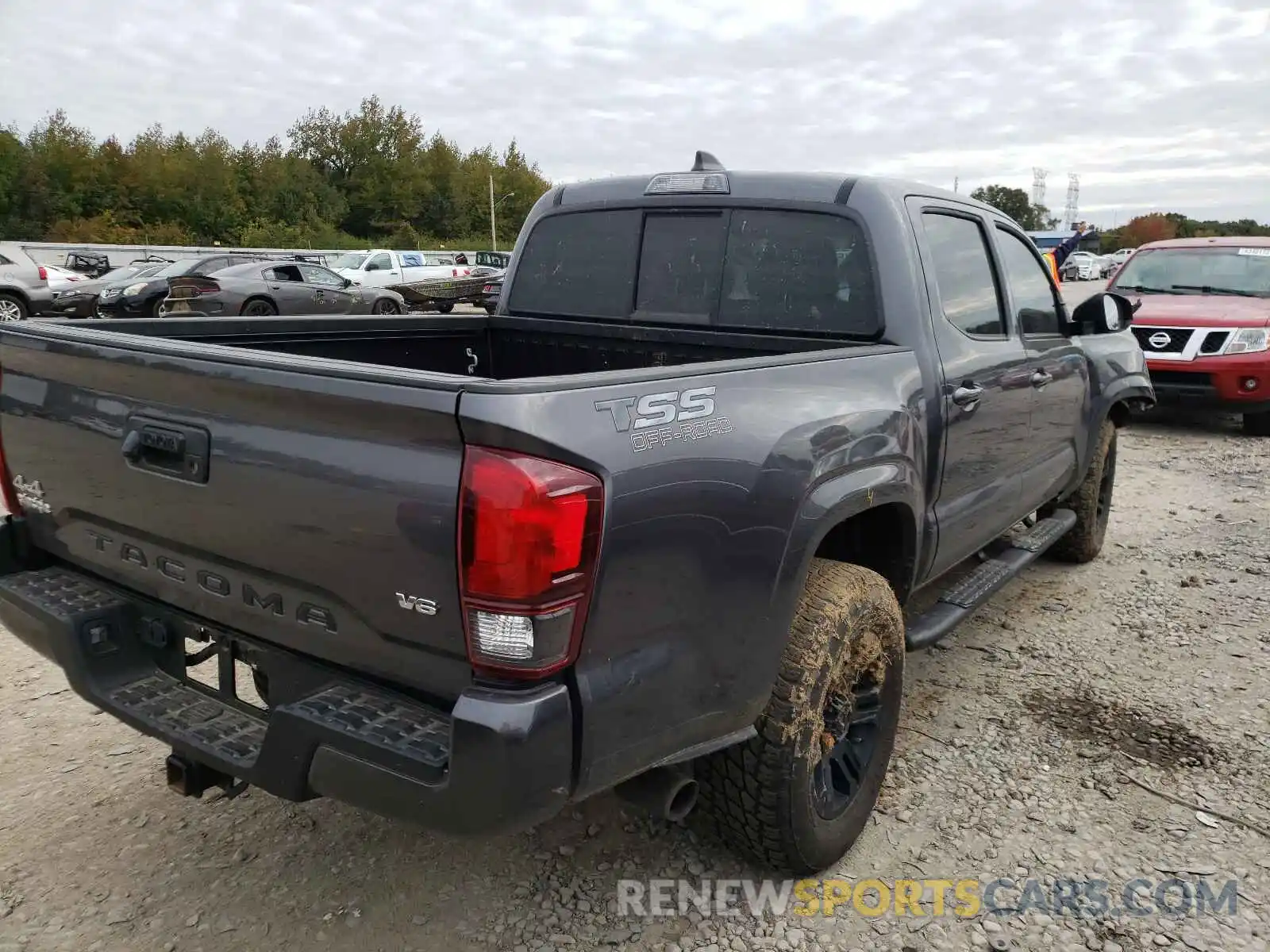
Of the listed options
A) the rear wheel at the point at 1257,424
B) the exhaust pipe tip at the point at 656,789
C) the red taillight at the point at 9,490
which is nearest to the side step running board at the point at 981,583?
the exhaust pipe tip at the point at 656,789

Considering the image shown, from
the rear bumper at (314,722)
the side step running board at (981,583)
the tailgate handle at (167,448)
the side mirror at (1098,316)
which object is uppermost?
the side mirror at (1098,316)

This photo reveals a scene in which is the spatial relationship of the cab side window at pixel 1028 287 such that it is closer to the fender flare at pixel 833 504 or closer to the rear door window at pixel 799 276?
the rear door window at pixel 799 276

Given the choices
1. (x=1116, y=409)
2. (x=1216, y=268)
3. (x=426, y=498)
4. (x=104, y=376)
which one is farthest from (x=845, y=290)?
(x=1216, y=268)

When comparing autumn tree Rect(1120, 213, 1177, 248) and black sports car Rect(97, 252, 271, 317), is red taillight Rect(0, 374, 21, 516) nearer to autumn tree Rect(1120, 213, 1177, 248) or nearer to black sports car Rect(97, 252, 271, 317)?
black sports car Rect(97, 252, 271, 317)

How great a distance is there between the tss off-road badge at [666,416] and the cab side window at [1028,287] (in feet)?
7.68

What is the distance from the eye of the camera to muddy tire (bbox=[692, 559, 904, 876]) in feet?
7.95

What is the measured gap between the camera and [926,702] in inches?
151

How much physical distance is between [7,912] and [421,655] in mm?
1575

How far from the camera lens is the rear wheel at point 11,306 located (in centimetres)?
1648

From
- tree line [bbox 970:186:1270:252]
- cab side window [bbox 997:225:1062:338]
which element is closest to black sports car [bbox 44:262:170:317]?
cab side window [bbox 997:225:1062:338]

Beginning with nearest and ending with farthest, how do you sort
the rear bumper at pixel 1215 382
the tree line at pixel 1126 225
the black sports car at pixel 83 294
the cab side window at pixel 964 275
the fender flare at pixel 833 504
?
the fender flare at pixel 833 504 → the cab side window at pixel 964 275 → the rear bumper at pixel 1215 382 → the black sports car at pixel 83 294 → the tree line at pixel 1126 225

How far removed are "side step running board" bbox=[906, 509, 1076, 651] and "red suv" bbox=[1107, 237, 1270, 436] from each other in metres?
5.16

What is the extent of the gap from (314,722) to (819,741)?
1364mm

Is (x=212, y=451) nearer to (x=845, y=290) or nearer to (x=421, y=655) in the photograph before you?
(x=421, y=655)
